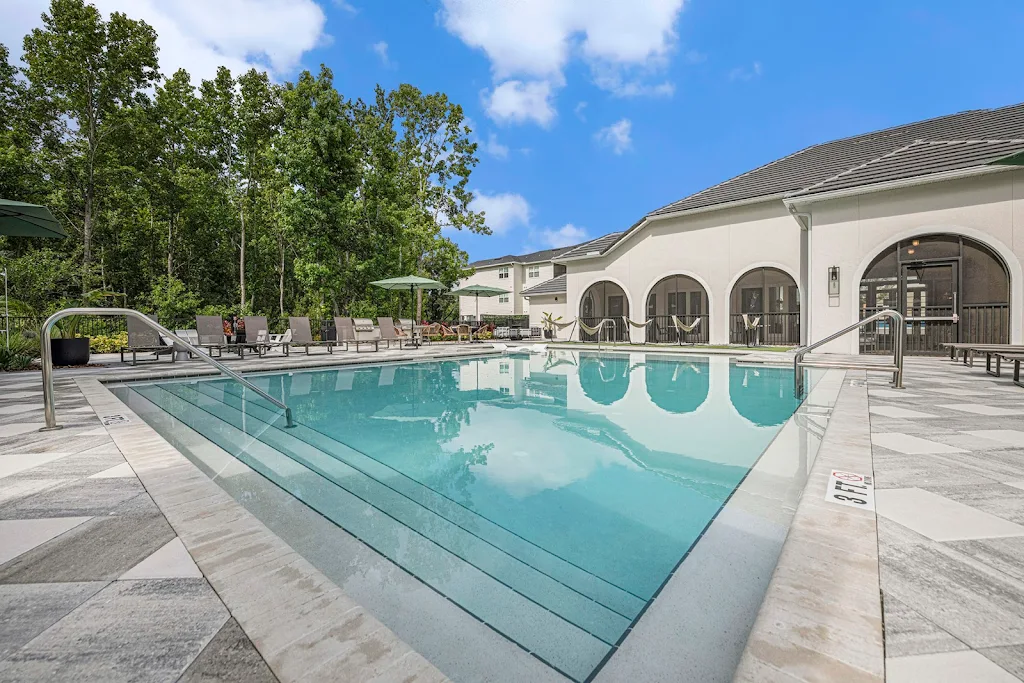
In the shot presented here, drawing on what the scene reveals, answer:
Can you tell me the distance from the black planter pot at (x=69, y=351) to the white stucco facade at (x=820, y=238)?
48.9 feet

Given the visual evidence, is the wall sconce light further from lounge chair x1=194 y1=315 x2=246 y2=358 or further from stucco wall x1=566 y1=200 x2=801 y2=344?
lounge chair x1=194 y1=315 x2=246 y2=358

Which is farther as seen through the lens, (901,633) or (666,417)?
(666,417)

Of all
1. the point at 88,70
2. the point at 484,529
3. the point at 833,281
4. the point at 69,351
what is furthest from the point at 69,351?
the point at 833,281

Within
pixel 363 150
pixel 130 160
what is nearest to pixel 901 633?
pixel 363 150

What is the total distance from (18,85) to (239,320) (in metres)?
16.2

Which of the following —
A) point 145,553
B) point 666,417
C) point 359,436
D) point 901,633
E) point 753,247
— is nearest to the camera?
point 901,633

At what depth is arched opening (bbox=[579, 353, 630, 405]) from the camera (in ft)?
22.0

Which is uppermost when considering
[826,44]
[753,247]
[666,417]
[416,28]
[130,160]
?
[826,44]

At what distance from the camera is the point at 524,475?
330cm

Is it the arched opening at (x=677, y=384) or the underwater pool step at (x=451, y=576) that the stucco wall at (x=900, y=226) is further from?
the underwater pool step at (x=451, y=576)

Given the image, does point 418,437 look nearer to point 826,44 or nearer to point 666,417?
point 666,417

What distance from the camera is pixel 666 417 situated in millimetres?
5184

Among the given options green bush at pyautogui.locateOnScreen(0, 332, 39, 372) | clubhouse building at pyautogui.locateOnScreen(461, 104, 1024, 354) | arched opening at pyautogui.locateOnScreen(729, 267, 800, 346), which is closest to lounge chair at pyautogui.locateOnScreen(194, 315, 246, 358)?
green bush at pyautogui.locateOnScreen(0, 332, 39, 372)

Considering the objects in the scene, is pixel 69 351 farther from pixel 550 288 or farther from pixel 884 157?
pixel 884 157
